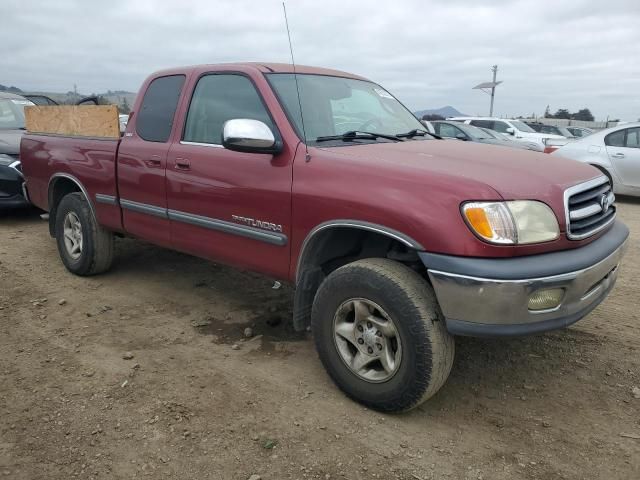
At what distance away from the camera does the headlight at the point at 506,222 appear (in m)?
2.43

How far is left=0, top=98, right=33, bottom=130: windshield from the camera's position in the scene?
805cm

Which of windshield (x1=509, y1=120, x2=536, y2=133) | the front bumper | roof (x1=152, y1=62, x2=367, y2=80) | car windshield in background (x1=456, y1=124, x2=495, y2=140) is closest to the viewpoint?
the front bumper

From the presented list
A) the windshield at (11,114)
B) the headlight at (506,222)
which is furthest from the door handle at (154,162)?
the windshield at (11,114)

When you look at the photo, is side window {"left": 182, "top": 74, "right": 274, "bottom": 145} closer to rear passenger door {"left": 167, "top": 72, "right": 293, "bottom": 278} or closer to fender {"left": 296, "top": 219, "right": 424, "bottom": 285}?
rear passenger door {"left": 167, "top": 72, "right": 293, "bottom": 278}

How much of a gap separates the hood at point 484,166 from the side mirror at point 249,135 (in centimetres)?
36

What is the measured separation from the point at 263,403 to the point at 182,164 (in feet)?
5.75

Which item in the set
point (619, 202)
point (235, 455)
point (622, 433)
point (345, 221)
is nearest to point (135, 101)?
point (345, 221)

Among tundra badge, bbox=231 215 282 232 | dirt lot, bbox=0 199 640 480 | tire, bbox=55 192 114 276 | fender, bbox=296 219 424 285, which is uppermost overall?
fender, bbox=296 219 424 285

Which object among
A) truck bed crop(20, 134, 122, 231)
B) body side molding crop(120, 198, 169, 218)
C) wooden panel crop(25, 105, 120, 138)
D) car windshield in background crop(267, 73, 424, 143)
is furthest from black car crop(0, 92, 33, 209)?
car windshield in background crop(267, 73, 424, 143)

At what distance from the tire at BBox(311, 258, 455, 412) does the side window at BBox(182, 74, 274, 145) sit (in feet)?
4.05

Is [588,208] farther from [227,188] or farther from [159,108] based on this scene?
[159,108]

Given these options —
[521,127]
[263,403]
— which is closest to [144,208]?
[263,403]

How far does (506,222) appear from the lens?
2436 millimetres

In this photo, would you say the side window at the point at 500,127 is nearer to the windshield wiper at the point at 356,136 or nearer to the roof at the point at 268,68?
the roof at the point at 268,68
